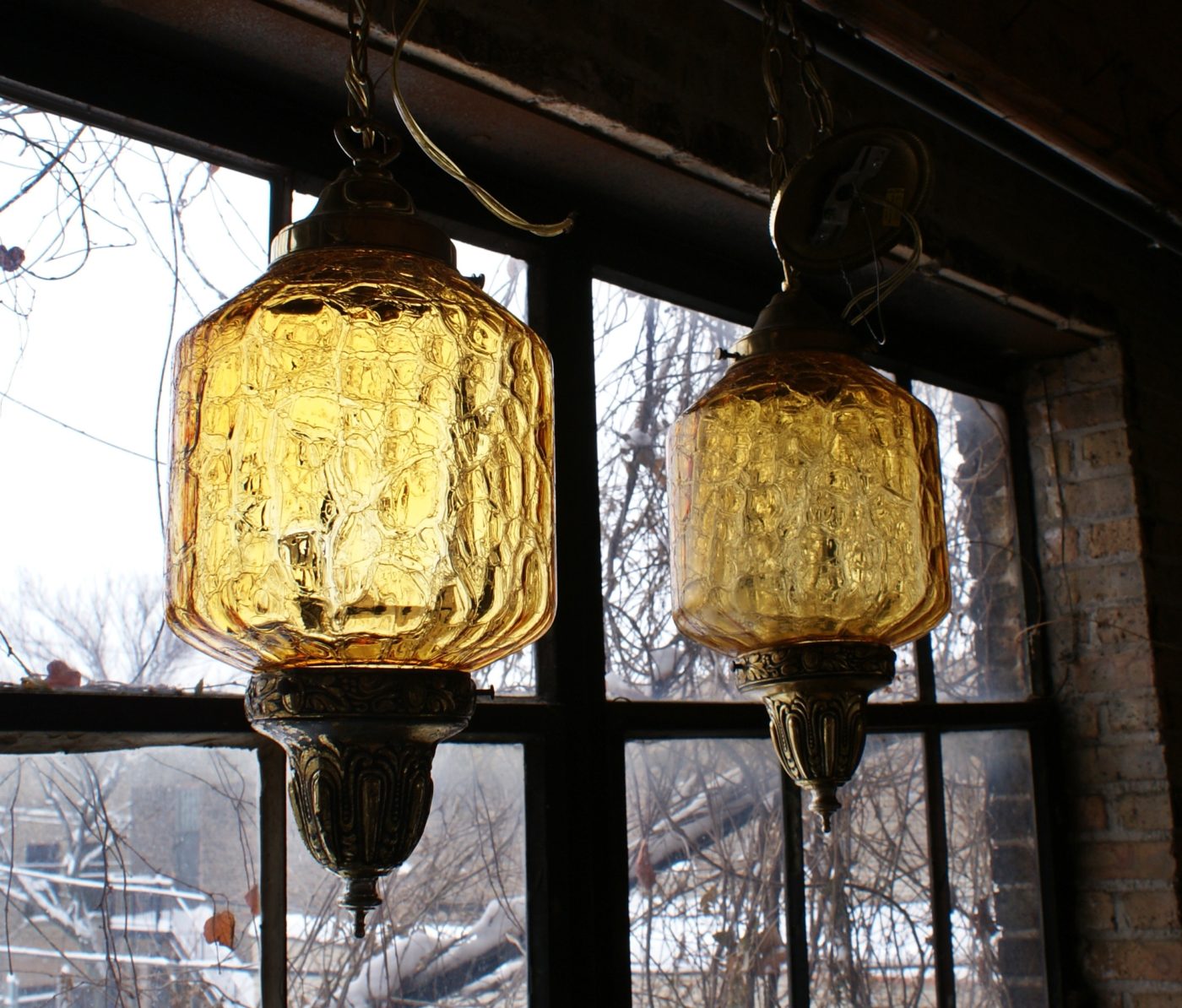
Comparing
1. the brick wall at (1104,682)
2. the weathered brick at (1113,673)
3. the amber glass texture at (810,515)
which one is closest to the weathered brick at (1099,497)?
the brick wall at (1104,682)

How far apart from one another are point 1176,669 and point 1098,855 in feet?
1.14

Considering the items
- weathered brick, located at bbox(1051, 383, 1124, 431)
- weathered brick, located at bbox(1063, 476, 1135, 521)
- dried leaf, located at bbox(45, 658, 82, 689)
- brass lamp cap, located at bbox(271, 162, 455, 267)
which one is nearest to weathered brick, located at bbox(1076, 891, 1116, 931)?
weathered brick, located at bbox(1063, 476, 1135, 521)

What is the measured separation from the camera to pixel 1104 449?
2070 mm

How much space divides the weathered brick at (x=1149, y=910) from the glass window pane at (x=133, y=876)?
4.89 feet

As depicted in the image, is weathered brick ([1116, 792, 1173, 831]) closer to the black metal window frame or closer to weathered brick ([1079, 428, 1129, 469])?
weathered brick ([1079, 428, 1129, 469])

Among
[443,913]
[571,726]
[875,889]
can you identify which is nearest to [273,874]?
[443,913]

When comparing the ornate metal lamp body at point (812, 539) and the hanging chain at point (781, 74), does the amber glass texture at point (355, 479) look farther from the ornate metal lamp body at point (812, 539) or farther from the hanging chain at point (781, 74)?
the hanging chain at point (781, 74)

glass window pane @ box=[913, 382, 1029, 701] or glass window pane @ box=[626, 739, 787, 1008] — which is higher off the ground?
glass window pane @ box=[913, 382, 1029, 701]

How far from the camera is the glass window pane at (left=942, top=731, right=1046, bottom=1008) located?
Result: 6.10 feet

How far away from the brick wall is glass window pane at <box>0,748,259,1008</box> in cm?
149

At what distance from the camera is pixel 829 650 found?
2.60 feet

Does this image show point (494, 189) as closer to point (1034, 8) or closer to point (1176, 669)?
point (1034, 8)

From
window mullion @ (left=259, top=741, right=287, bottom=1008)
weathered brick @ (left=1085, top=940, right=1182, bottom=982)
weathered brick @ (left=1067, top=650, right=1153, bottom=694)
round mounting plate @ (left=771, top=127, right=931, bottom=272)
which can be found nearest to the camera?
round mounting plate @ (left=771, top=127, right=931, bottom=272)

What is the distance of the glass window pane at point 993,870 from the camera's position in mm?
1860
